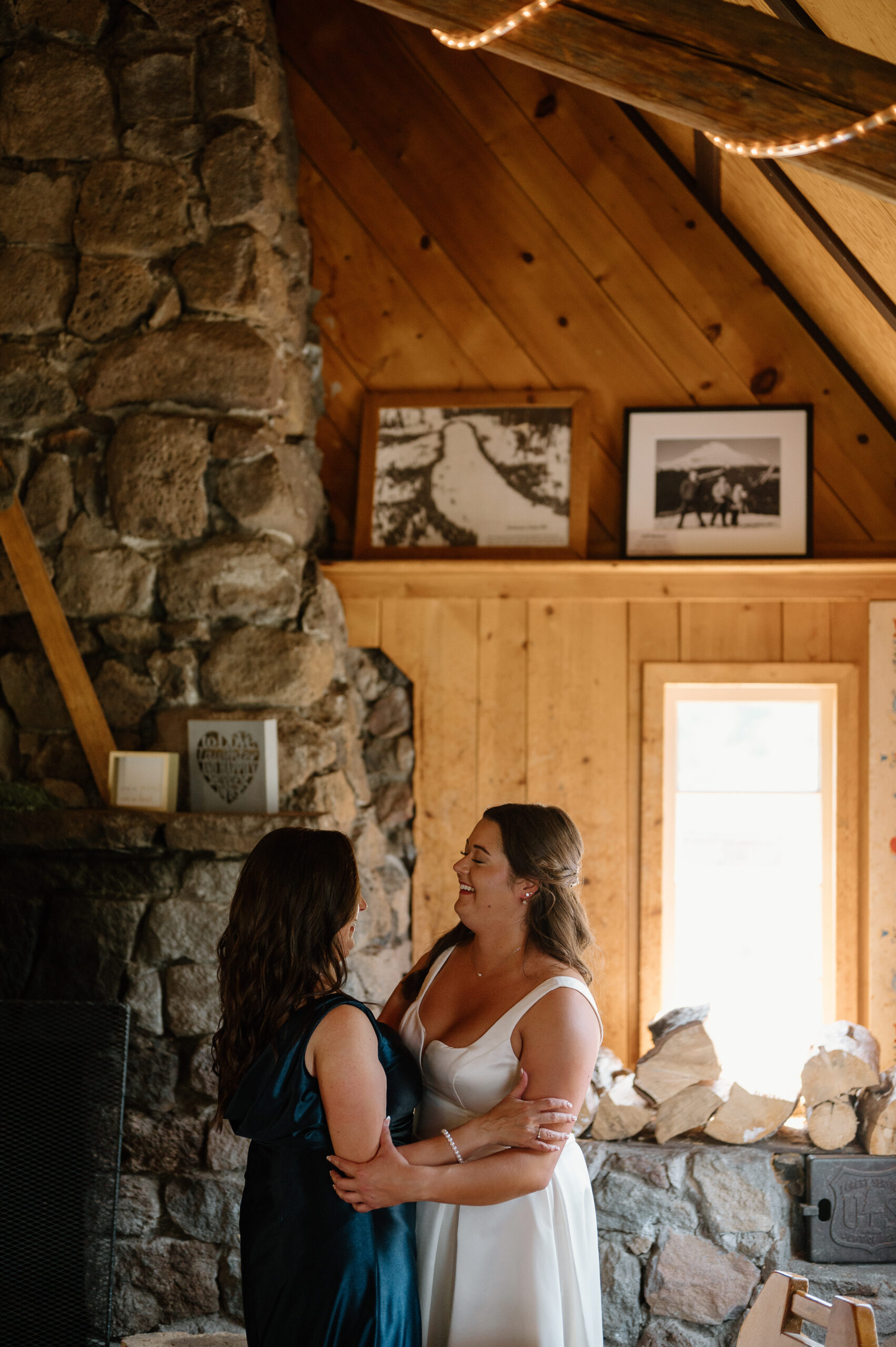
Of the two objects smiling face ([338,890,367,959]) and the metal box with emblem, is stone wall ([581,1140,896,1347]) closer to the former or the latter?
the metal box with emblem

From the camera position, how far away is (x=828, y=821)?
10.5ft

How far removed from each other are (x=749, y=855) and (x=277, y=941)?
2.05 meters


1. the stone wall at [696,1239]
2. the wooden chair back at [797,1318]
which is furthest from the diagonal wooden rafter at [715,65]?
the stone wall at [696,1239]

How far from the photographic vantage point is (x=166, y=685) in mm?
2951

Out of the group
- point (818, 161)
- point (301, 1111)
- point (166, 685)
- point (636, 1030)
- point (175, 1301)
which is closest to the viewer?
point (301, 1111)

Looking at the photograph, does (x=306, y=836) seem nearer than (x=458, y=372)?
Yes

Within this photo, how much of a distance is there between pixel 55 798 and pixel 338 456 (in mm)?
1469

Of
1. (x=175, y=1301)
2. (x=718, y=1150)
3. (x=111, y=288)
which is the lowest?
(x=175, y=1301)

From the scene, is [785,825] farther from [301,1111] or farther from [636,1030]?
[301,1111]

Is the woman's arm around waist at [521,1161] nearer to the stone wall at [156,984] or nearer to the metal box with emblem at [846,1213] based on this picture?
the stone wall at [156,984]

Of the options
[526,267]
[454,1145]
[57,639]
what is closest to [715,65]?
[454,1145]

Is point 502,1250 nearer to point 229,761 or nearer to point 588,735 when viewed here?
point 229,761

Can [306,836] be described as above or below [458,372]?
below

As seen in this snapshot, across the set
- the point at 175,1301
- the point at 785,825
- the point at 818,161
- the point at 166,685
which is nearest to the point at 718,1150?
the point at 785,825
